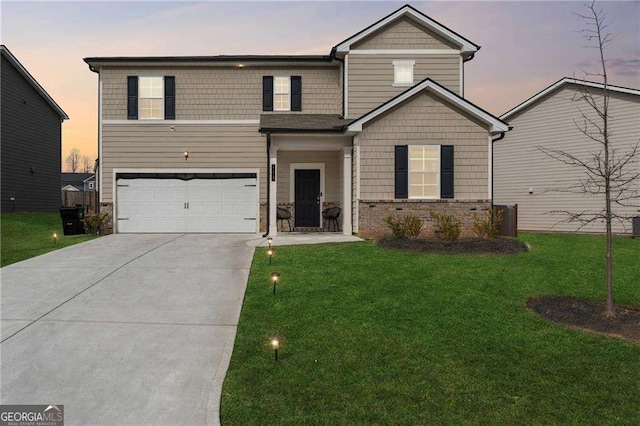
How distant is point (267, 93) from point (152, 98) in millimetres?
4301

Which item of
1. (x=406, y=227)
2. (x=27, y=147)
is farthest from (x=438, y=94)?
(x=27, y=147)

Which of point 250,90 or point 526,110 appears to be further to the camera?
point 526,110

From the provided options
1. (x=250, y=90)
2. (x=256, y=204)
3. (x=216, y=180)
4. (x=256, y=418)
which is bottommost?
(x=256, y=418)

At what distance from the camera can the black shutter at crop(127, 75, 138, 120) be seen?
14.2m

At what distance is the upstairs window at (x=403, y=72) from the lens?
14.1m

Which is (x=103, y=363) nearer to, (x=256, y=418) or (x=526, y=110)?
(x=256, y=418)

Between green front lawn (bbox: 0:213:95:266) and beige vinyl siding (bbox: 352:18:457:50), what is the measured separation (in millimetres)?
12482

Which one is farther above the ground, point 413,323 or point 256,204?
point 256,204

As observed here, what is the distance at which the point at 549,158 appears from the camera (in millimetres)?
16766

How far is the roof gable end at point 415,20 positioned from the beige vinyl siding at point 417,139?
3.27m

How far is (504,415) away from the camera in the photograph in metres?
3.57

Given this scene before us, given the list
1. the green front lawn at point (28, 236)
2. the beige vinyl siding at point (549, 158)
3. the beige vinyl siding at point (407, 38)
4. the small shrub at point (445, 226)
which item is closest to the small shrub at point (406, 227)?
the small shrub at point (445, 226)

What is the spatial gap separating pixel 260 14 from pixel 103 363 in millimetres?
14252

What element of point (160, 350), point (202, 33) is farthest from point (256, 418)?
point (202, 33)
